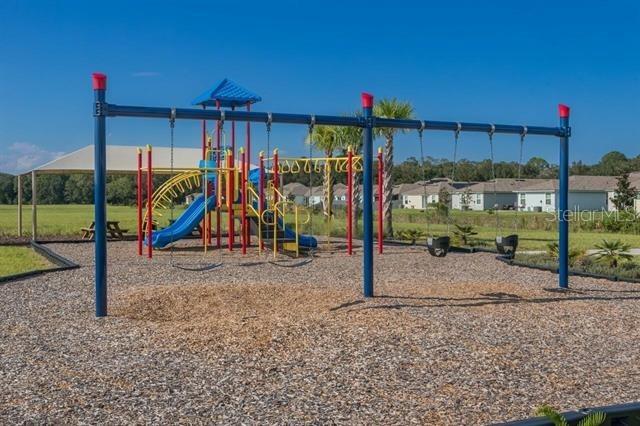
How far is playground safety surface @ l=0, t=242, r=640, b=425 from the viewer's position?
450 centimetres

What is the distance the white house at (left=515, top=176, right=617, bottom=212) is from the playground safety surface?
57.1m

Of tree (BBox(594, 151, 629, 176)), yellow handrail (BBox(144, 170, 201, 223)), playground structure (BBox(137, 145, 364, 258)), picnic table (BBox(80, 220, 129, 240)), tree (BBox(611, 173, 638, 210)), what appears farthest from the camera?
tree (BBox(594, 151, 629, 176))

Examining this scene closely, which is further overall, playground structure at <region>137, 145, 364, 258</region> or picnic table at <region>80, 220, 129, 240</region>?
picnic table at <region>80, 220, 129, 240</region>

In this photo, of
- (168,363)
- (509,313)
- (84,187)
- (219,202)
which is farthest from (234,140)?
(84,187)

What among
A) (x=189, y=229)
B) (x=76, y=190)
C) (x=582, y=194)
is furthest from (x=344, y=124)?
(x=582, y=194)

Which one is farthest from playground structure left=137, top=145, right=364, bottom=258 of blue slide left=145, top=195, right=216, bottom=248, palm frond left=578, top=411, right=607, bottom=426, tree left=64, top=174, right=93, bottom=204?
tree left=64, top=174, right=93, bottom=204

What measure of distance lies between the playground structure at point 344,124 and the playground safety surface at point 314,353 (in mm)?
546

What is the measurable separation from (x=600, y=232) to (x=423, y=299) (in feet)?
79.0

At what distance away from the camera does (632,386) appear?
5062 mm

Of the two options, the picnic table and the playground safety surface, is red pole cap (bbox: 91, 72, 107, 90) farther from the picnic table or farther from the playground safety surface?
the picnic table

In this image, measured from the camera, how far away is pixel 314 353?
5.75 m

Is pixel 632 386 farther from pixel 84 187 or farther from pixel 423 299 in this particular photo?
pixel 84 187

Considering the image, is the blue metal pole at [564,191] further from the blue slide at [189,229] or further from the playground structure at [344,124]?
the blue slide at [189,229]

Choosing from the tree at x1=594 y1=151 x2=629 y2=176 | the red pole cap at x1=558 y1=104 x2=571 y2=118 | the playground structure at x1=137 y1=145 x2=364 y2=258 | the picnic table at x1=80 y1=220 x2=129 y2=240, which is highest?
the tree at x1=594 y1=151 x2=629 y2=176
